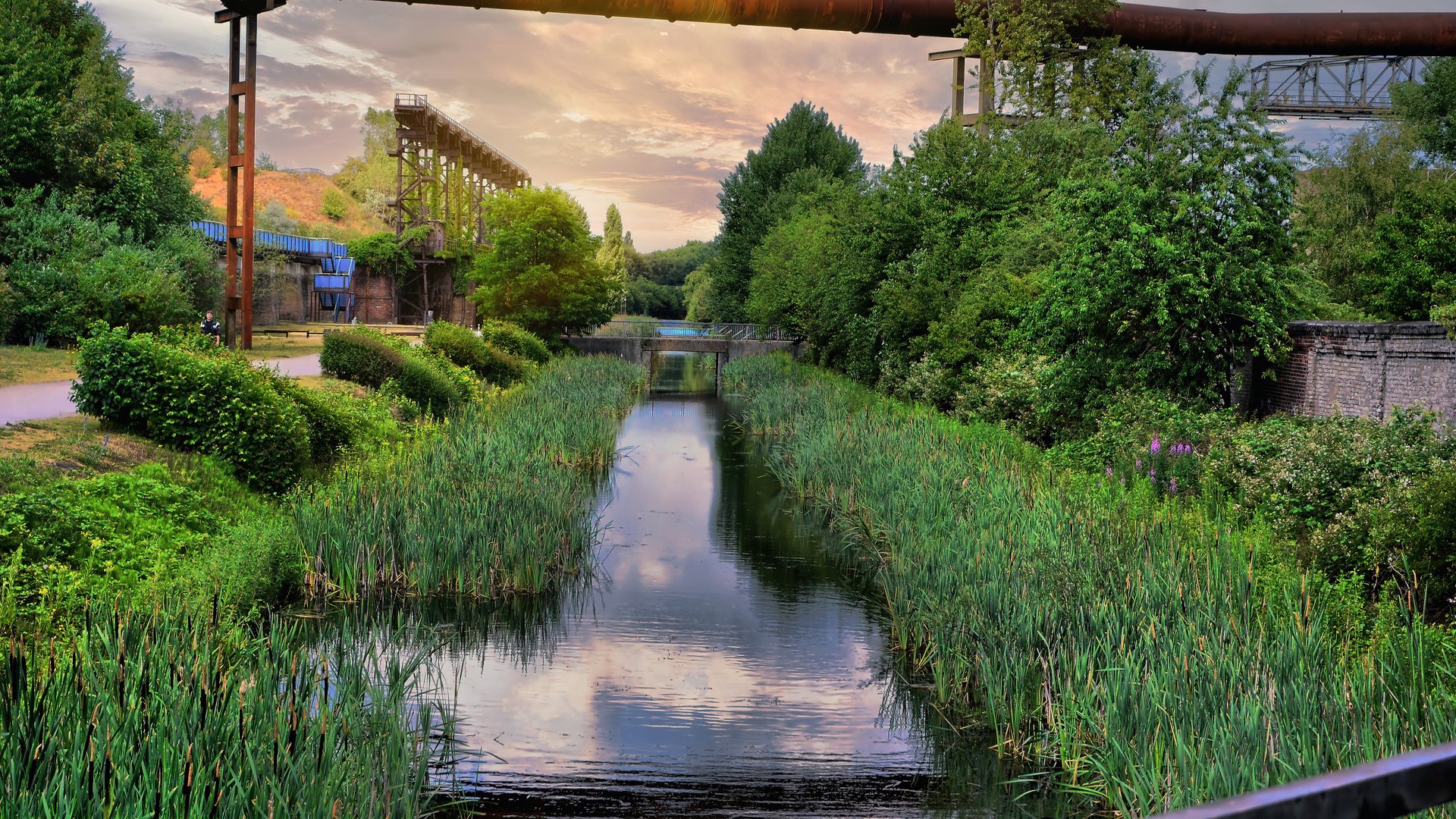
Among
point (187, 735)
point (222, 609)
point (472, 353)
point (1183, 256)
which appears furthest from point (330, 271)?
point (187, 735)

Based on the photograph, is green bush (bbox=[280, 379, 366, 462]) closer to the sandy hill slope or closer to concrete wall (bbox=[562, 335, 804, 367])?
concrete wall (bbox=[562, 335, 804, 367])

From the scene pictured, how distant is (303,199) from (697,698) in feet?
342

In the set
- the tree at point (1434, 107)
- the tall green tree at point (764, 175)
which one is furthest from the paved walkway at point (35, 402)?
the tall green tree at point (764, 175)

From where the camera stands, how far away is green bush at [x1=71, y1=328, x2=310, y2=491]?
12555 millimetres

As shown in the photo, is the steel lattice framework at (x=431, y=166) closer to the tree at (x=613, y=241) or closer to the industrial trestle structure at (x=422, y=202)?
the industrial trestle structure at (x=422, y=202)

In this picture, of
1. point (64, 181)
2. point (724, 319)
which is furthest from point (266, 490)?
point (724, 319)

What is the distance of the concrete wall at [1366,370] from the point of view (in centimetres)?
1252

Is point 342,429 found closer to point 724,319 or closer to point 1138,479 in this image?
point 1138,479

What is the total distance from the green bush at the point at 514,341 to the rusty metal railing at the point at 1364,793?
104ft

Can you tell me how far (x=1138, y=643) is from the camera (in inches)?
254

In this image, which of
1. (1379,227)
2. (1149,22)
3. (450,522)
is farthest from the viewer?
(1149,22)

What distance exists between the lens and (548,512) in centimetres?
1219

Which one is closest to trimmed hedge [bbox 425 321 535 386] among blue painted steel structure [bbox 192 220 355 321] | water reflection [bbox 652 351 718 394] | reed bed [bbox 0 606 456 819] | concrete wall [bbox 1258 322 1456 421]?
water reflection [bbox 652 351 718 394]

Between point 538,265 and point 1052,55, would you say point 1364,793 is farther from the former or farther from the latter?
point 538,265
